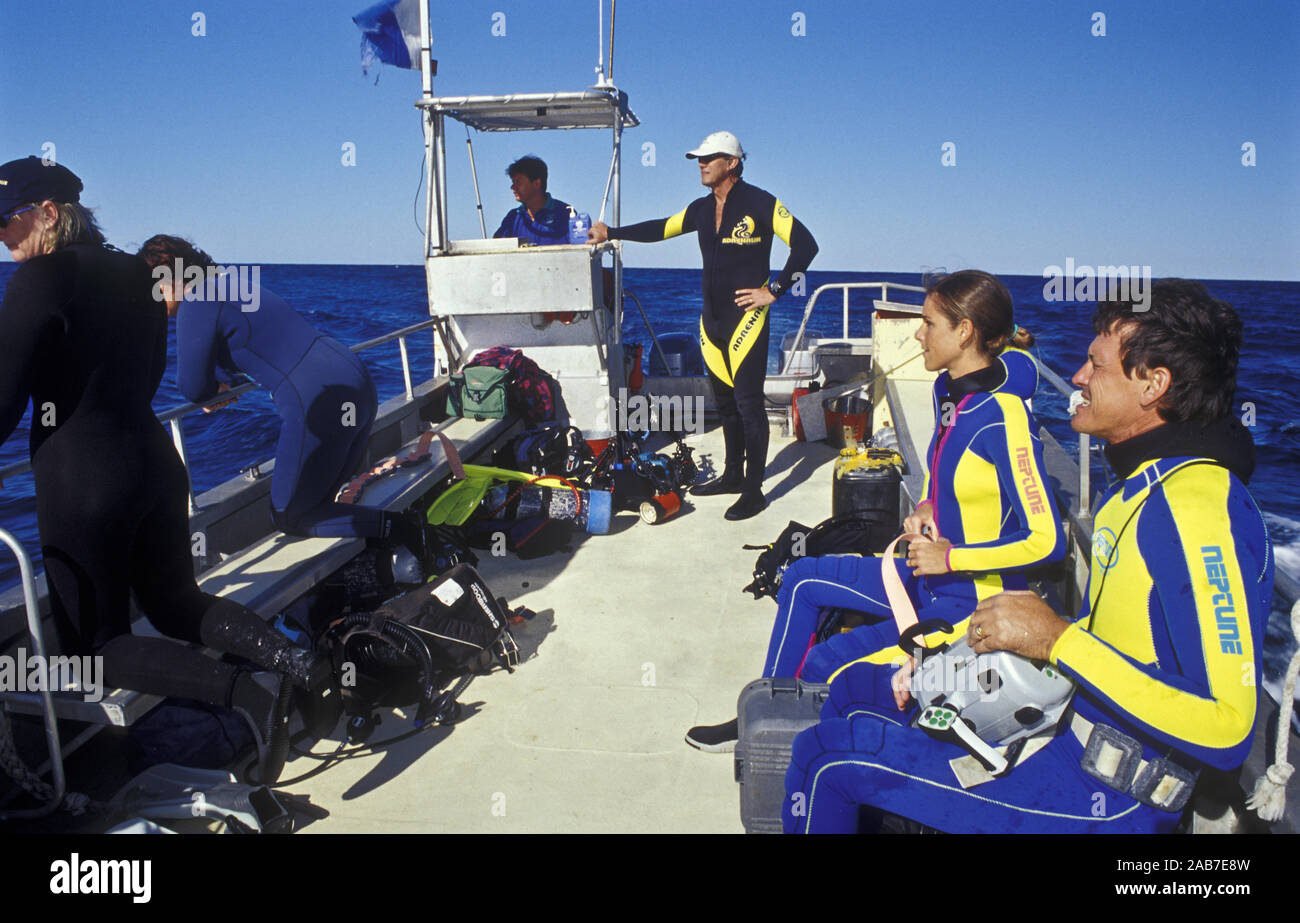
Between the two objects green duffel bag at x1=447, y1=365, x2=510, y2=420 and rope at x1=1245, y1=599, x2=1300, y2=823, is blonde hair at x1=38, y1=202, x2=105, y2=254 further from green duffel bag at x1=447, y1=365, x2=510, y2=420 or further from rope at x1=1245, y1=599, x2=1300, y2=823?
green duffel bag at x1=447, y1=365, x2=510, y2=420

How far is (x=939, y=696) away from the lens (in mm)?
1960

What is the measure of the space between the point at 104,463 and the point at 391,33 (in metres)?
5.01

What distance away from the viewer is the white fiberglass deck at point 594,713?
2.88 meters

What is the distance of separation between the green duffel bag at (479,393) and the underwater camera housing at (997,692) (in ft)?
15.9

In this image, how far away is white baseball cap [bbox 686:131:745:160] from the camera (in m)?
5.36

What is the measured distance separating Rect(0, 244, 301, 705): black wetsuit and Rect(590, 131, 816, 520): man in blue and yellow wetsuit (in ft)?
11.2

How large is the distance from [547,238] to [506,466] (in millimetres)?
1999

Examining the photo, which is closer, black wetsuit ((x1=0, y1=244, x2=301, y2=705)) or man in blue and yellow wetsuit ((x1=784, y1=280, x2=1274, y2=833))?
man in blue and yellow wetsuit ((x1=784, y1=280, x2=1274, y2=833))

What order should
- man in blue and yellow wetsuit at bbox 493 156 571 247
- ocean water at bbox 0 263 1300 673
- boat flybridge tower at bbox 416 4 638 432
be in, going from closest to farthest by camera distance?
boat flybridge tower at bbox 416 4 638 432 < man in blue and yellow wetsuit at bbox 493 156 571 247 < ocean water at bbox 0 263 1300 673

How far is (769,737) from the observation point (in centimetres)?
240

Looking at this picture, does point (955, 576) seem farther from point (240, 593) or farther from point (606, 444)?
point (606, 444)
